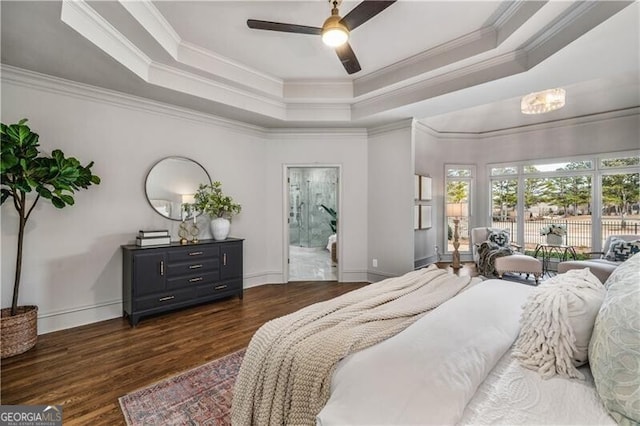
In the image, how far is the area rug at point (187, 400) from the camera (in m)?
1.71

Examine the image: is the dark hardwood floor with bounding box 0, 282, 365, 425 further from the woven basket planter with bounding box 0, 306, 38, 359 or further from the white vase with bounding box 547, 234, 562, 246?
the white vase with bounding box 547, 234, 562, 246

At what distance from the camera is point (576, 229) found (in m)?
5.51

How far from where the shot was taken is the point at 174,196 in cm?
379

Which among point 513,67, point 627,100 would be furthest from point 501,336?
point 627,100

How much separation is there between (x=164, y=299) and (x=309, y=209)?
5.76 m

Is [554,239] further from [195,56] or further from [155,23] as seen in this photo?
[155,23]

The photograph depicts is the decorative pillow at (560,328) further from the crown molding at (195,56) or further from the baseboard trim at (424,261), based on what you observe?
the baseboard trim at (424,261)

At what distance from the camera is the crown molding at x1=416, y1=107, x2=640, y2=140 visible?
483 cm

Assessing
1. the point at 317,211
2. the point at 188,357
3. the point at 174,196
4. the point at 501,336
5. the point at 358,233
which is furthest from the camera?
the point at 317,211

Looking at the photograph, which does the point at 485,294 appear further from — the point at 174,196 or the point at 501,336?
the point at 174,196

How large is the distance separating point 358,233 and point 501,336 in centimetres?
351

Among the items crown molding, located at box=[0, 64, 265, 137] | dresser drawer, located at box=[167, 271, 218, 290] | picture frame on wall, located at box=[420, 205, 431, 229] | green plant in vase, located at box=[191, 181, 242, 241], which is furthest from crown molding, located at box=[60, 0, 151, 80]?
picture frame on wall, located at box=[420, 205, 431, 229]

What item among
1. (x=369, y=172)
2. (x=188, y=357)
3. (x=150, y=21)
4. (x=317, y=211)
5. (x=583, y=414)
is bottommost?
(x=188, y=357)

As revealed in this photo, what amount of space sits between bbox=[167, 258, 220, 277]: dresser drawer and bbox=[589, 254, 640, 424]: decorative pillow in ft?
11.5
